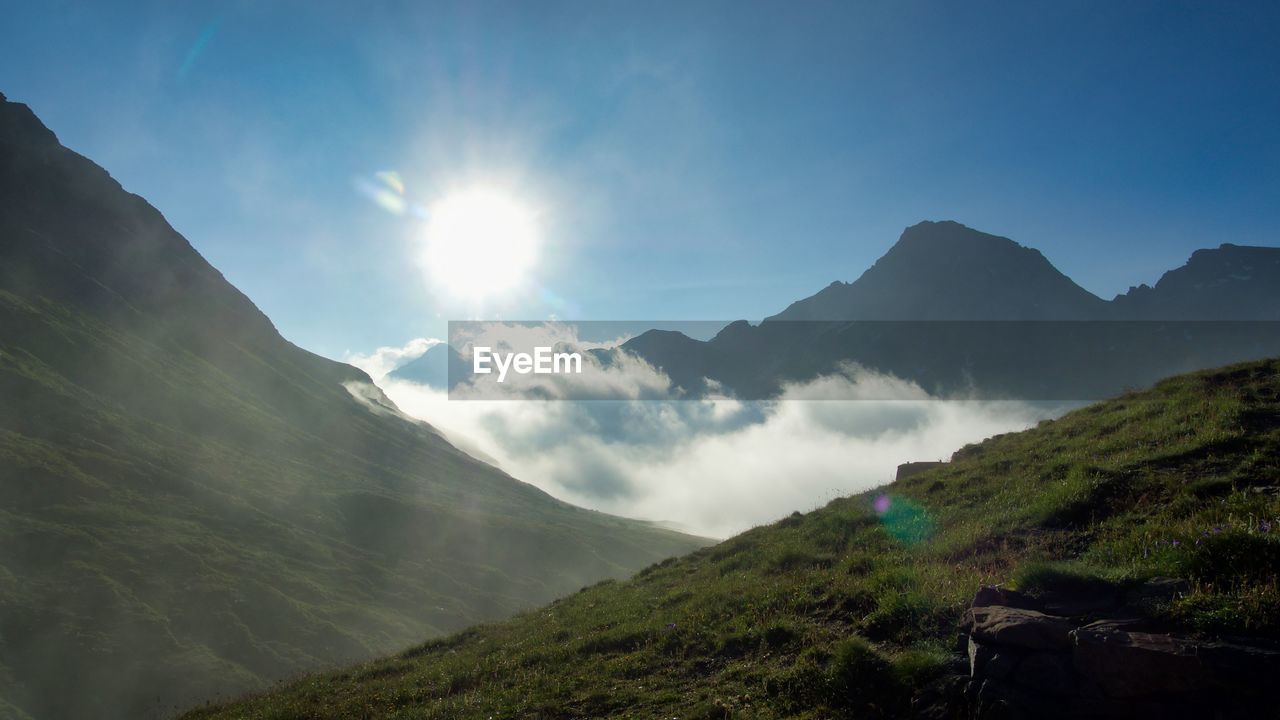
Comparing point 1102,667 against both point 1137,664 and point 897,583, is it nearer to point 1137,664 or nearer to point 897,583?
point 1137,664

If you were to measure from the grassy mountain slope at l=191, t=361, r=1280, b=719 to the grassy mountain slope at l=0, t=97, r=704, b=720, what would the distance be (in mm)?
65997

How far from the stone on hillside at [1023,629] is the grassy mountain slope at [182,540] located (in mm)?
78950

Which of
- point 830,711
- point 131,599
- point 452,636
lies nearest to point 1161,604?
point 830,711

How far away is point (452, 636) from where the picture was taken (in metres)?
23.7

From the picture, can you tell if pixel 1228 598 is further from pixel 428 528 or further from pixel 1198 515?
pixel 428 528

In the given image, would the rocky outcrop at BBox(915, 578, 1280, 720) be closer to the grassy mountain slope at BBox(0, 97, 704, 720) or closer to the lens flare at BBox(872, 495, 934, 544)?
the lens flare at BBox(872, 495, 934, 544)

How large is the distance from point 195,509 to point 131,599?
37627mm

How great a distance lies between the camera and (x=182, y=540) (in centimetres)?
10538

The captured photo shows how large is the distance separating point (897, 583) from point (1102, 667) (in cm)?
517

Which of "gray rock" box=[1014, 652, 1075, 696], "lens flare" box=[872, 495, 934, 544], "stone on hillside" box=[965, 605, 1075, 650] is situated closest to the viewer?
"gray rock" box=[1014, 652, 1075, 696]

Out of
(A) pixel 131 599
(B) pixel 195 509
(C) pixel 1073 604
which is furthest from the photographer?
(B) pixel 195 509

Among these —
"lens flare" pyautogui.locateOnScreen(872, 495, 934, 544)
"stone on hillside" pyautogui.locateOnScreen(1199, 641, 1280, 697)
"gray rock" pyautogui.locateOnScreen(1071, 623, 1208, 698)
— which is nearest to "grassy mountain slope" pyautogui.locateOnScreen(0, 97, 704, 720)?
"lens flare" pyautogui.locateOnScreen(872, 495, 934, 544)

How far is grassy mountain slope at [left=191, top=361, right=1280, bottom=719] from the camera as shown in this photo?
366 inches

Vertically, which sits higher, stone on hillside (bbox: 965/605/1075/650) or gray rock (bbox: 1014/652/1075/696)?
stone on hillside (bbox: 965/605/1075/650)
